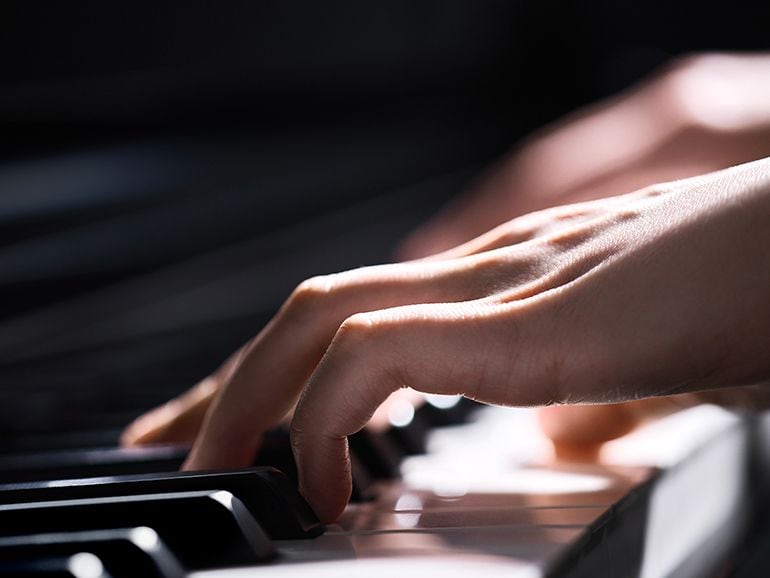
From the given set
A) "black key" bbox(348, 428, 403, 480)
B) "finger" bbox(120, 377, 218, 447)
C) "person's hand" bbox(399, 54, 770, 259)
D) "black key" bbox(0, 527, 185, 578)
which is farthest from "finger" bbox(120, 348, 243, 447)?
"person's hand" bbox(399, 54, 770, 259)

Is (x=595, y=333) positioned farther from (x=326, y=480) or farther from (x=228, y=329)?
(x=228, y=329)

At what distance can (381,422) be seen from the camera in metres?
0.84

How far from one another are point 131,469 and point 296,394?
0.12m

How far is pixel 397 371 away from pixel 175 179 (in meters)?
1.22

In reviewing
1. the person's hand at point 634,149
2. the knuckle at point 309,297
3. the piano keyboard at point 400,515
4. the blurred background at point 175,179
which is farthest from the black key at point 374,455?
the person's hand at point 634,149

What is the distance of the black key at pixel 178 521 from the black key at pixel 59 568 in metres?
0.07

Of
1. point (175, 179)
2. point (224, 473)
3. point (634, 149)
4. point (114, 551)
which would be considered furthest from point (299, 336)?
point (175, 179)

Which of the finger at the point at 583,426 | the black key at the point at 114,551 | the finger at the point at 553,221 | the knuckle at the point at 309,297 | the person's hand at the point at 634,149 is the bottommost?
the finger at the point at 583,426

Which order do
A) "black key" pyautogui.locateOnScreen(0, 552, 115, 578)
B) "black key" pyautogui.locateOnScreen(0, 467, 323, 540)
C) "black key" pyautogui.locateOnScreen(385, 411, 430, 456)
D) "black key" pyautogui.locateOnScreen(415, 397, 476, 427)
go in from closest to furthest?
"black key" pyautogui.locateOnScreen(0, 552, 115, 578) < "black key" pyautogui.locateOnScreen(0, 467, 323, 540) < "black key" pyautogui.locateOnScreen(385, 411, 430, 456) < "black key" pyautogui.locateOnScreen(415, 397, 476, 427)

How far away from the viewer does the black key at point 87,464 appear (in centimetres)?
72

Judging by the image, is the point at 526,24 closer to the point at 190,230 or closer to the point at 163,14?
the point at 163,14

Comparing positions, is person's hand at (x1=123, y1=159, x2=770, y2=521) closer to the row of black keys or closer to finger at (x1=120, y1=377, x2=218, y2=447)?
the row of black keys

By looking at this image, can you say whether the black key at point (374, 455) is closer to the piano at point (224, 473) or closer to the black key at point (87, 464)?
the piano at point (224, 473)

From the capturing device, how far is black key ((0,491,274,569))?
525 mm
